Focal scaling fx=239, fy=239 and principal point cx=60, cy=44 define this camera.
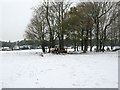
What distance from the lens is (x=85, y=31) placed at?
45.7 m

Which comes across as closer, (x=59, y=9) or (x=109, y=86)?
(x=109, y=86)

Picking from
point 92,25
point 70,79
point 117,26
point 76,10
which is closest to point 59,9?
point 76,10

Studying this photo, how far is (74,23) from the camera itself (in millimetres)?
39969

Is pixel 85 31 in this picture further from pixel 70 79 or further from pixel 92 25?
pixel 70 79

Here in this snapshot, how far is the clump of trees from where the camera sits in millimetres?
40812

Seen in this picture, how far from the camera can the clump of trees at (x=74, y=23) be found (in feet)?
134

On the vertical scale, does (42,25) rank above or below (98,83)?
above

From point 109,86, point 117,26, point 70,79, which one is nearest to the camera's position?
point 109,86

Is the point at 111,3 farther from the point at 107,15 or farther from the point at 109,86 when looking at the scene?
the point at 109,86

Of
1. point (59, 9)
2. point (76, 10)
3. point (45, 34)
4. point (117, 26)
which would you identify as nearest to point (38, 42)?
point (45, 34)

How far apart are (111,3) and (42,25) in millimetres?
14788

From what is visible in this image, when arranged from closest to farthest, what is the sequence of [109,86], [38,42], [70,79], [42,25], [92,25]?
[109,86]
[70,79]
[92,25]
[42,25]
[38,42]

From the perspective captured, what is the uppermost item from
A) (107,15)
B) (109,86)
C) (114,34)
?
(107,15)

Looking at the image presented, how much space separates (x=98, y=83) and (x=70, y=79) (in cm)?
141
